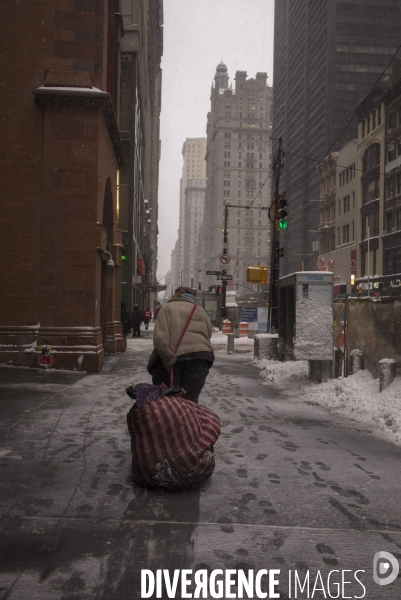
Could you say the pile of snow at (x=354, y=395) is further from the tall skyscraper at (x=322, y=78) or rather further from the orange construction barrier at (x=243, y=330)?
the tall skyscraper at (x=322, y=78)

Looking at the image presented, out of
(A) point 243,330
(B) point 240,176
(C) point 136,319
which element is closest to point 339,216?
(A) point 243,330

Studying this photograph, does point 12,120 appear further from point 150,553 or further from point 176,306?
point 150,553

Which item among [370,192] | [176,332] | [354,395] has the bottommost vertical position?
[354,395]

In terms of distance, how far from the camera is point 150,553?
393 cm

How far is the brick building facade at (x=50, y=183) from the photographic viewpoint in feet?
47.3

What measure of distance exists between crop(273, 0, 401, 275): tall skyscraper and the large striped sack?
3521 inches

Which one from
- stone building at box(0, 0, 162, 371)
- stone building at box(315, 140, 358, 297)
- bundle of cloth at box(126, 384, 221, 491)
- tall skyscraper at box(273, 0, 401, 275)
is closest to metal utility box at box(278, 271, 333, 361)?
stone building at box(0, 0, 162, 371)

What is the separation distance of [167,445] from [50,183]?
1067 cm

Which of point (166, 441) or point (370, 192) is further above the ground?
point (370, 192)

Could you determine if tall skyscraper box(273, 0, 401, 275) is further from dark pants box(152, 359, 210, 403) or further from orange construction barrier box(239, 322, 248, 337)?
dark pants box(152, 359, 210, 403)

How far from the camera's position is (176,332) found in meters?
6.45

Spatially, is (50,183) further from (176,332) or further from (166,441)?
(166,441)

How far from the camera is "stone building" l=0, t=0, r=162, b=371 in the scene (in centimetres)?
1441

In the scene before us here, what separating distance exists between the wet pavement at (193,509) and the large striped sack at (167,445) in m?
0.15
